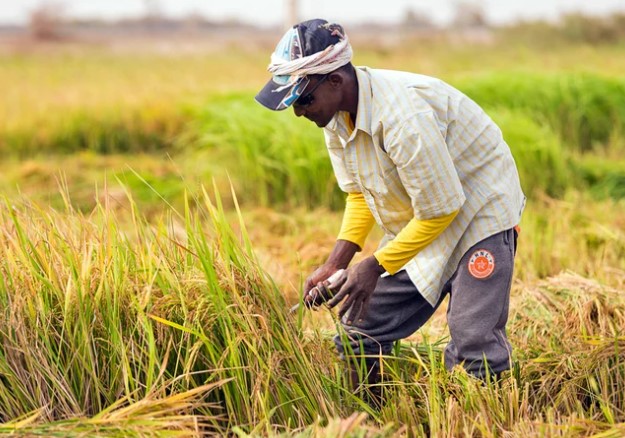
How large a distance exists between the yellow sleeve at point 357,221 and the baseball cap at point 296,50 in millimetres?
548

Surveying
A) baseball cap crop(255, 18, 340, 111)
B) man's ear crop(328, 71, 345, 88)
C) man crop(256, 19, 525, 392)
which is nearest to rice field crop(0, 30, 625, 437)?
man crop(256, 19, 525, 392)

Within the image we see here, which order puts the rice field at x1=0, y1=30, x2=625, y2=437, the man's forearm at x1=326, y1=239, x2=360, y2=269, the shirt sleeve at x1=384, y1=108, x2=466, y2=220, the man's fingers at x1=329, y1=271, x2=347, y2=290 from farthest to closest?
1. the man's forearm at x1=326, y1=239, x2=360, y2=269
2. the man's fingers at x1=329, y1=271, x2=347, y2=290
3. the rice field at x1=0, y1=30, x2=625, y2=437
4. the shirt sleeve at x1=384, y1=108, x2=466, y2=220

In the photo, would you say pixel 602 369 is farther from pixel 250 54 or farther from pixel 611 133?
pixel 250 54

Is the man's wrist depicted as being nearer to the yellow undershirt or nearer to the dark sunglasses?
the yellow undershirt

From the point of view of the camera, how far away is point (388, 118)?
2197 millimetres

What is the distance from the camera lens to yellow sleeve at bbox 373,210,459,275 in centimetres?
231

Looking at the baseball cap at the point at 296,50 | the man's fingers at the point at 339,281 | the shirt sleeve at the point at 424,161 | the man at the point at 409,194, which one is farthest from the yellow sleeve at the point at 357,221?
the baseball cap at the point at 296,50

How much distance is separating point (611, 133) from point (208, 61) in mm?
11164

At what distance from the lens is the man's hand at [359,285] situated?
2.35 meters

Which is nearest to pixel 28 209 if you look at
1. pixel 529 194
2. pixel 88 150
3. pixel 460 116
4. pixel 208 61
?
pixel 460 116

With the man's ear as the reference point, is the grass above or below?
below

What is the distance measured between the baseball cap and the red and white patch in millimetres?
677

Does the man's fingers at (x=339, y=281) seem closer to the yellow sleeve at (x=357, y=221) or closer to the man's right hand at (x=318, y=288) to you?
the man's right hand at (x=318, y=288)

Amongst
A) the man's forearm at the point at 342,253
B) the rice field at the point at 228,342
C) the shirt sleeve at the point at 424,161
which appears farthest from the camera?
the man's forearm at the point at 342,253
